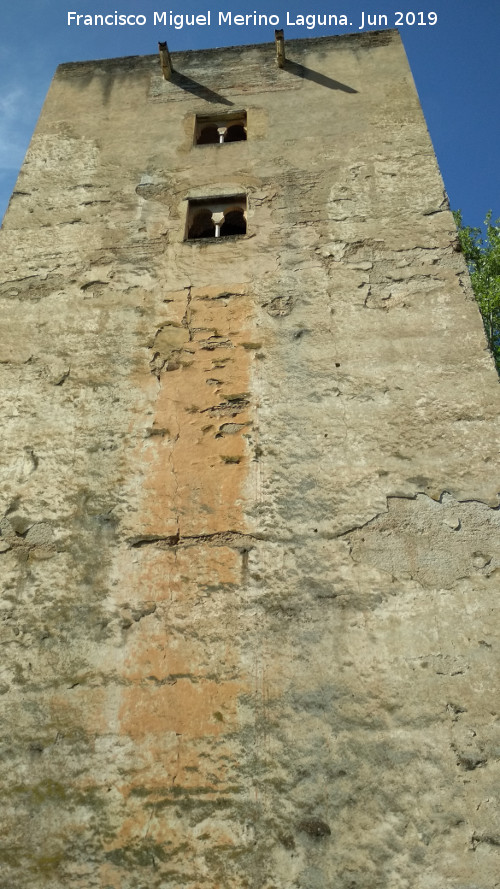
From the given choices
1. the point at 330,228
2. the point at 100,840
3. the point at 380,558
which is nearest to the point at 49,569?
the point at 100,840

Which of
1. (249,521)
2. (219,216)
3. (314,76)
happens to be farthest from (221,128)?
(249,521)

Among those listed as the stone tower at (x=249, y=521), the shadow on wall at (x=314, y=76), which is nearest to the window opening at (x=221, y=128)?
the stone tower at (x=249, y=521)

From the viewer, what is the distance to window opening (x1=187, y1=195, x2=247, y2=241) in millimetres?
4910

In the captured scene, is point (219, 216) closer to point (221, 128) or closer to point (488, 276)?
point (221, 128)

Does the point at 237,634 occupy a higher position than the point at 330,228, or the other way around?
the point at 330,228

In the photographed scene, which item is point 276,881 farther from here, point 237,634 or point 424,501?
Answer: point 424,501

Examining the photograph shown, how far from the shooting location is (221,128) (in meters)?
5.62

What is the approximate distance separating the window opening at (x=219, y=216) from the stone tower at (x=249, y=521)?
2 cm

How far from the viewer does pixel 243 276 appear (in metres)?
4.41

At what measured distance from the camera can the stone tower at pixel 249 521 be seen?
2680 mm

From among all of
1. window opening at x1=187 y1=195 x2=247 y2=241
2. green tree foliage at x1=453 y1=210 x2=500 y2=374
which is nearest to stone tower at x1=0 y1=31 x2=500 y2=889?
A: window opening at x1=187 y1=195 x2=247 y2=241

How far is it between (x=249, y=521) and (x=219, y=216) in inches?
107

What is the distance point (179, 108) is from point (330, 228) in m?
2.29

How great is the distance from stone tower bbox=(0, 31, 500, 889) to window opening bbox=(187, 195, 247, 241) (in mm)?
23
